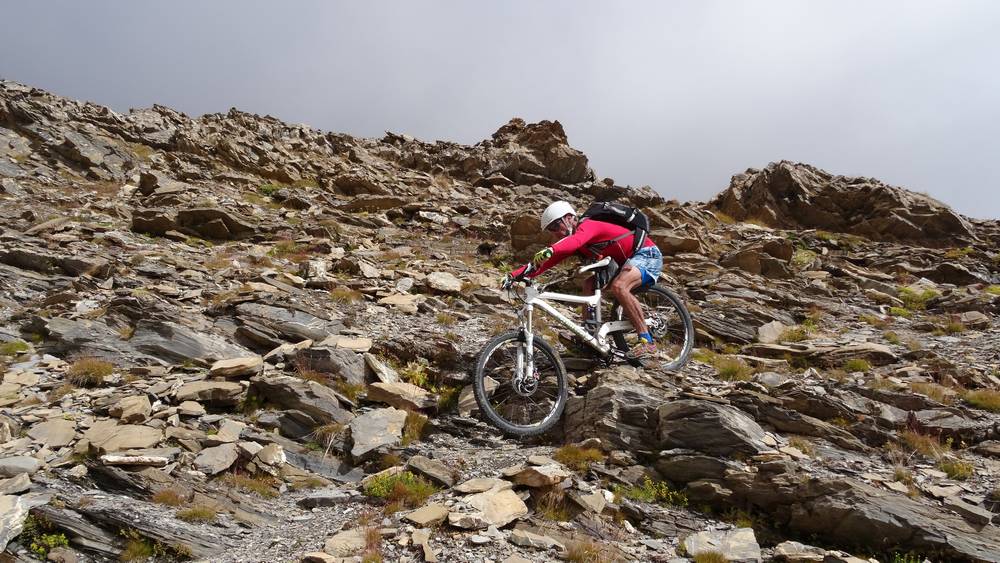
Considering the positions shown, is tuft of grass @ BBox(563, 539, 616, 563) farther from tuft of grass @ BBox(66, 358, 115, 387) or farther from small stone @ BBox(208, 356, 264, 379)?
tuft of grass @ BBox(66, 358, 115, 387)

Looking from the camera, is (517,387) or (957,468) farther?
(517,387)

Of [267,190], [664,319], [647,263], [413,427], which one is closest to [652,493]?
[413,427]

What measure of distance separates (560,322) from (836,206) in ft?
110

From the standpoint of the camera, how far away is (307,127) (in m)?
47.4

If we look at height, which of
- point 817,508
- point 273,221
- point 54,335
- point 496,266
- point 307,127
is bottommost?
point 817,508

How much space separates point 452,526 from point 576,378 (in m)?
3.98

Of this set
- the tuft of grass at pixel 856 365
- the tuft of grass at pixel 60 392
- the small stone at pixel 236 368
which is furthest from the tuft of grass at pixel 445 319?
the tuft of grass at pixel 856 365

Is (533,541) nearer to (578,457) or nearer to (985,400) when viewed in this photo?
(578,457)

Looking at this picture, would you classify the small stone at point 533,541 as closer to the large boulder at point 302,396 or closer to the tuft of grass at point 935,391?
the large boulder at point 302,396

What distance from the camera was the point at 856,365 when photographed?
32.5 ft

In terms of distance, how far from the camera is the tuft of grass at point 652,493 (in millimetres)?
5582

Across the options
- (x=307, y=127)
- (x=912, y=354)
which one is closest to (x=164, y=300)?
(x=912, y=354)

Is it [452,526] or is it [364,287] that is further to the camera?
[364,287]

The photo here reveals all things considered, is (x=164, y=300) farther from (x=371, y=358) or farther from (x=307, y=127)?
(x=307, y=127)
